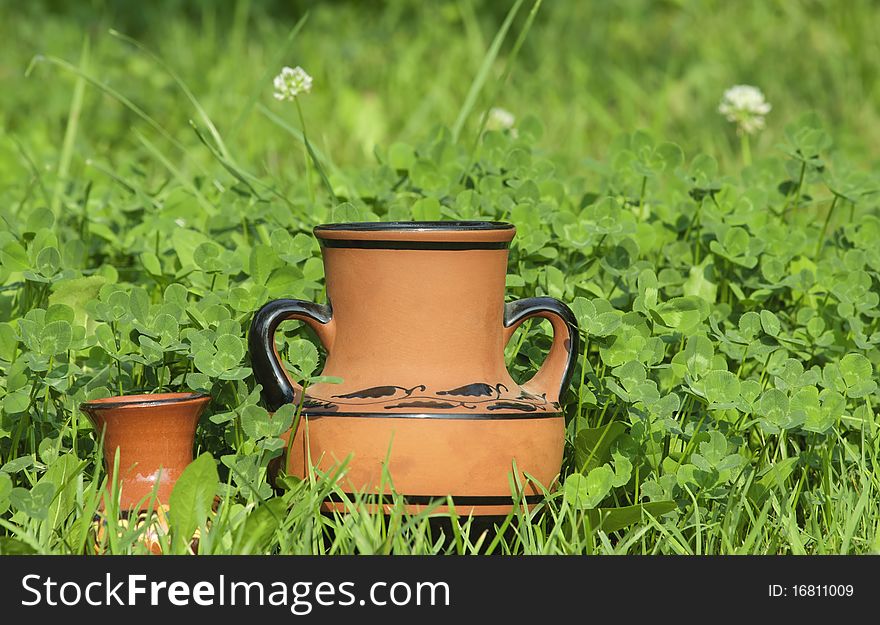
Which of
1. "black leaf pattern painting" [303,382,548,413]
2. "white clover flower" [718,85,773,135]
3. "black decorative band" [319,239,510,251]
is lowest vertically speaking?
"black leaf pattern painting" [303,382,548,413]

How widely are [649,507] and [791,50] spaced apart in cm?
375

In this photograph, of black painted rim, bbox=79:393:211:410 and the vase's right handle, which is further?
the vase's right handle

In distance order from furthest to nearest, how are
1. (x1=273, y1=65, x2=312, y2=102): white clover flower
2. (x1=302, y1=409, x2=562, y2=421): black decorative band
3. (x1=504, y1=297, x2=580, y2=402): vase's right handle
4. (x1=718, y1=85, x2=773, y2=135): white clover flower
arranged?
(x1=718, y1=85, x2=773, y2=135): white clover flower → (x1=273, y1=65, x2=312, y2=102): white clover flower → (x1=504, y1=297, x2=580, y2=402): vase's right handle → (x1=302, y1=409, x2=562, y2=421): black decorative band

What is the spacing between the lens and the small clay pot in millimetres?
1656

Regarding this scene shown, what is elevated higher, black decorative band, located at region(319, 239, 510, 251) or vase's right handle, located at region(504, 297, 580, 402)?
black decorative band, located at region(319, 239, 510, 251)

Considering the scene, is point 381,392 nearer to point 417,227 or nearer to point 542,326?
point 417,227

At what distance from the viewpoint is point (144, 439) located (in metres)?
1.67

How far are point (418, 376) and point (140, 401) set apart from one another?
427 mm

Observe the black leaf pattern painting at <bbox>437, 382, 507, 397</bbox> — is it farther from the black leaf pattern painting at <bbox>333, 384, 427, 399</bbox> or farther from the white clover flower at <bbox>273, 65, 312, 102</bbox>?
the white clover flower at <bbox>273, 65, 312, 102</bbox>

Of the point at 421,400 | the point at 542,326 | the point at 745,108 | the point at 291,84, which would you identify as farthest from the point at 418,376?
the point at 745,108

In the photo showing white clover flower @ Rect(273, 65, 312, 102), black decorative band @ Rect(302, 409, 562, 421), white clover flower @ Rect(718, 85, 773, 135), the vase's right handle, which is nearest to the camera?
black decorative band @ Rect(302, 409, 562, 421)

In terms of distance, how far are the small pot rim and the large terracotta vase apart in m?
0.12

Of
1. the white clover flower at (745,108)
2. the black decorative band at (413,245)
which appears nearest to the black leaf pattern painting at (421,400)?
the black decorative band at (413,245)

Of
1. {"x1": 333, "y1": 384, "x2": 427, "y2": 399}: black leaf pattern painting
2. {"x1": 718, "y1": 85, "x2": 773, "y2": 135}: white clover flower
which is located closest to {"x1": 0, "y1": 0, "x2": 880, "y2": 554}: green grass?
{"x1": 333, "y1": 384, "x2": 427, "y2": 399}: black leaf pattern painting
